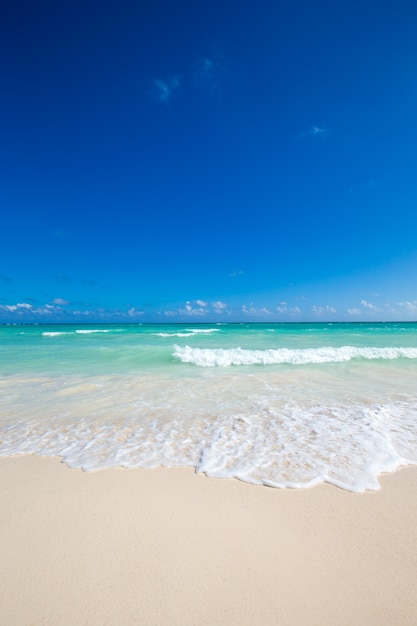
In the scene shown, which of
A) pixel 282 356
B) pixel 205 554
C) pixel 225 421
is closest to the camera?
pixel 205 554

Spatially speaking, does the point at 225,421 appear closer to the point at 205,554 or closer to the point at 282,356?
the point at 205,554

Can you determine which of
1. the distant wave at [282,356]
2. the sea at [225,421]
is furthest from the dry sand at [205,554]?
the distant wave at [282,356]

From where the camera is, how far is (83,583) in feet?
6.31

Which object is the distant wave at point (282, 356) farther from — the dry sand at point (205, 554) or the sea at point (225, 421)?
the dry sand at point (205, 554)

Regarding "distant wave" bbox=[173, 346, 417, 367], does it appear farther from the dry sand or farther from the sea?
the dry sand

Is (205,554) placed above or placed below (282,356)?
below

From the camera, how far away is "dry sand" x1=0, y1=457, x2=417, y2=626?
176cm

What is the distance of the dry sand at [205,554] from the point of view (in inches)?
69.1

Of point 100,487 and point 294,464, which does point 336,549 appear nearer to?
point 294,464

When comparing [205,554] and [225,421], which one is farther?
[225,421]

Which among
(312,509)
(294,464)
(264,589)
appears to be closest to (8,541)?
(264,589)

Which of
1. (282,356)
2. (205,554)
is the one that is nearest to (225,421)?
(205,554)

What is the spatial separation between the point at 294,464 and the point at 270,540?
4.38ft

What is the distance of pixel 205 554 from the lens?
2.14 meters
